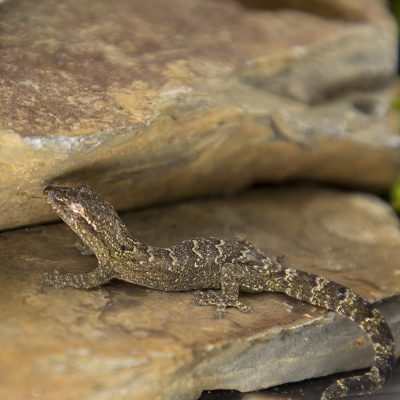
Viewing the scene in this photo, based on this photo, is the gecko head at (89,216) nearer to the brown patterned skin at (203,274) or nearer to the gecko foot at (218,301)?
the brown patterned skin at (203,274)

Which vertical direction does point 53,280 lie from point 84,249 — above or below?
above

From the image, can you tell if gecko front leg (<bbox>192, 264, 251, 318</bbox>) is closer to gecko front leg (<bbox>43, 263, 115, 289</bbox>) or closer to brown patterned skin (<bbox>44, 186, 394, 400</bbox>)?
brown patterned skin (<bbox>44, 186, 394, 400</bbox>)

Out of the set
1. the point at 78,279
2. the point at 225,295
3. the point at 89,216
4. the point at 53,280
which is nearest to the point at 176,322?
the point at 225,295

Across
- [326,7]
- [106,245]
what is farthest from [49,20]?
[326,7]

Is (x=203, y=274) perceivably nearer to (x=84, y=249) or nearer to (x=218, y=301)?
(x=218, y=301)

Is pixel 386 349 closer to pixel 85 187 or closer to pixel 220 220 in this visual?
pixel 220 220

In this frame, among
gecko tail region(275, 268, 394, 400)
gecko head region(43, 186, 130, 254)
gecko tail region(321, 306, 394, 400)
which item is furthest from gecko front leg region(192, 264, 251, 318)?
gecko tail region(321, 306, 394, 400)
